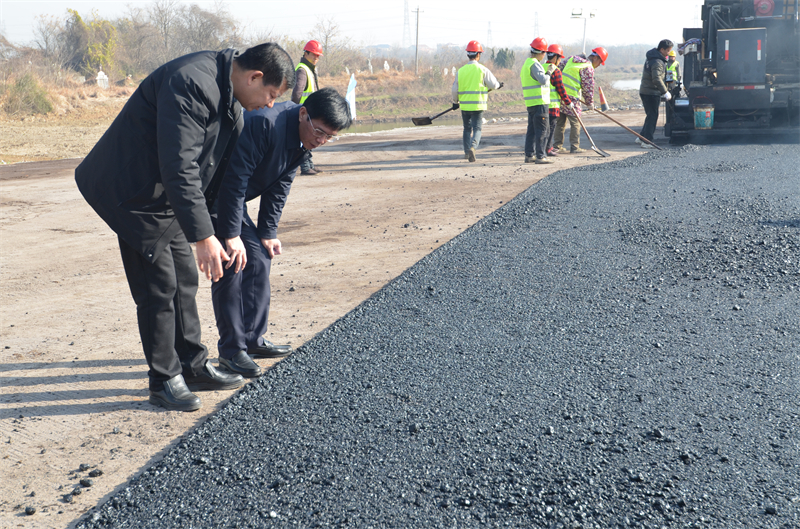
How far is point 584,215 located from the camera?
20.1 feet

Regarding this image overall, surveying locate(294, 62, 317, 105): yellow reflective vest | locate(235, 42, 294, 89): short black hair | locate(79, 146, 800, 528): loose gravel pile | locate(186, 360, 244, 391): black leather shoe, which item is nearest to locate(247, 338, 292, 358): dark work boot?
locate(79, 146, 800, 528): loose gravel pile

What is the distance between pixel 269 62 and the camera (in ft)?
8.16

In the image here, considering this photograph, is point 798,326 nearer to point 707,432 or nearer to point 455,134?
point 707,432

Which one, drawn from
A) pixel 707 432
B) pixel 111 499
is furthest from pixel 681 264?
pixel 111 499

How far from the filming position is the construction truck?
10789mm

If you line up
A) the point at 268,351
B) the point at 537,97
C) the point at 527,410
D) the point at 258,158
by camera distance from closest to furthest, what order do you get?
the point at 527,410 → the point at 258,158 → the point at 268,351 → the point at 537,97

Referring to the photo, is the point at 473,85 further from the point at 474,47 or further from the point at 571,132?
the point at 571,132

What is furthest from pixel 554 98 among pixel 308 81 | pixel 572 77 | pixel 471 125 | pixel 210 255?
pixel 210 255

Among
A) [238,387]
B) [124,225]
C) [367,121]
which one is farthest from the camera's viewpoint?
[367,121]

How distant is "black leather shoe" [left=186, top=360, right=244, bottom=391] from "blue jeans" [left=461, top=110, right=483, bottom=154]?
7.44 m

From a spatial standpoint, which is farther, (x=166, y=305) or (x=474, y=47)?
(x=474, y=47)

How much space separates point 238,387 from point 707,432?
1.97 meters

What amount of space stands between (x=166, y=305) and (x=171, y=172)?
65cm

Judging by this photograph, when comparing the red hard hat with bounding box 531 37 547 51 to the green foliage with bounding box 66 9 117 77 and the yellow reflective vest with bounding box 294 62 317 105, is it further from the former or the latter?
the green foliage with bounding box 66 9 117 77
